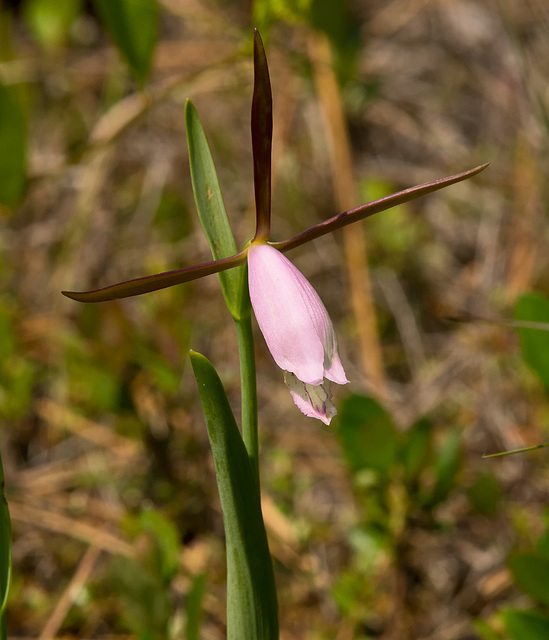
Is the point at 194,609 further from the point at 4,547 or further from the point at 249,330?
the point at 249,330

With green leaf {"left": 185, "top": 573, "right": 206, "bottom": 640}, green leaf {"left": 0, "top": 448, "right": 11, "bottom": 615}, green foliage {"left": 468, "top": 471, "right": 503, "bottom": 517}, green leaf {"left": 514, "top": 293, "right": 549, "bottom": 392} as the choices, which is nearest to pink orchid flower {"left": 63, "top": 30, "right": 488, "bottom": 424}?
green leaf {"left": 0, "top": 448, "right": 11, "bottom": 615}

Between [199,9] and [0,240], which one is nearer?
[0,240]

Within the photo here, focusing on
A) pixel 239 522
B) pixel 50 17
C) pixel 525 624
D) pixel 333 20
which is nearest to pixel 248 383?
pixel 239 522

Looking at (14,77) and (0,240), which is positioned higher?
(14,77)

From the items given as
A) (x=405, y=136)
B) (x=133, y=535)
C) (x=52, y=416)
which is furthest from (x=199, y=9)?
(x=133, y=535)

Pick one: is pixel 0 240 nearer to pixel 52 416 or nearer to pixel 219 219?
pixel 52 416

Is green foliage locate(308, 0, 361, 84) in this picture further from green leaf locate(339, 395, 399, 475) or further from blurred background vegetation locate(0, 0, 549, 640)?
green leaf locate(339, 395, 399, 475)

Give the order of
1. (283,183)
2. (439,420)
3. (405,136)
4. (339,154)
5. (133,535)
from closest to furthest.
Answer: (133,535) < (439,420) < (339,154) < (283,183) < (405,136)
